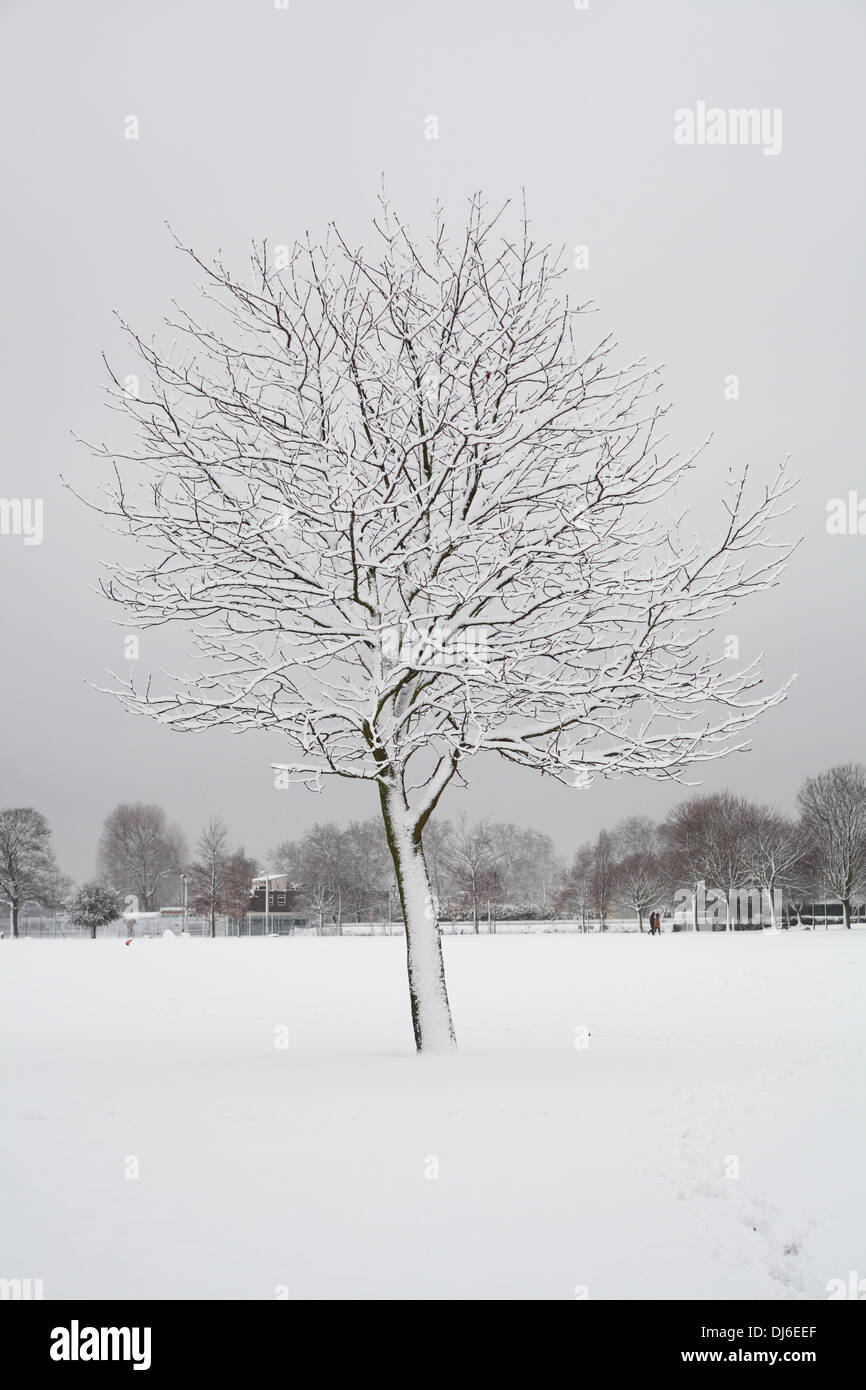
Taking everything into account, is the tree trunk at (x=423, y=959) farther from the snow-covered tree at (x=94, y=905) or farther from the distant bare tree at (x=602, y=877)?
the distant bare tree at (x=602, y=877)

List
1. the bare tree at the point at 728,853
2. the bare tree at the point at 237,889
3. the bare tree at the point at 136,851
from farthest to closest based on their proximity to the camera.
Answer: the bare tree at the point at 136,851 → the bare tree at the point at 237,889 → the bare tree at the point at 728,853

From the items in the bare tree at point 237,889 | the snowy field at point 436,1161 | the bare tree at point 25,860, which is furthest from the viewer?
the bare tree at point 237,889

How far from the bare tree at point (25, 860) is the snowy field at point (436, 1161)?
217ft

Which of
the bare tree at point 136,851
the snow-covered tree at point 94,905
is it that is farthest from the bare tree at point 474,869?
the bare tree at point 136,851

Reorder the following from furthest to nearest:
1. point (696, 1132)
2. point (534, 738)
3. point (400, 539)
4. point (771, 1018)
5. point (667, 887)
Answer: point (667, 887) → point (771, 1018) → point (534, 738) → point (400, 539) → point (696, 1132)

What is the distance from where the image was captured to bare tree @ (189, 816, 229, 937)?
83312 millimetres

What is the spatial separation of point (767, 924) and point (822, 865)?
22.8ft

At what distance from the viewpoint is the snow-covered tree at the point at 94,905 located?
70.8 meters

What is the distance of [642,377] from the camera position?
1277 centimetres

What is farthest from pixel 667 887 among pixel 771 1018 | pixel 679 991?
pixel 771 1018

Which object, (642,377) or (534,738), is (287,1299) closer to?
(534,738)

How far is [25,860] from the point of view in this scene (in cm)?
7956

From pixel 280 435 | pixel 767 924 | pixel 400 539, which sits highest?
pixel 280 435

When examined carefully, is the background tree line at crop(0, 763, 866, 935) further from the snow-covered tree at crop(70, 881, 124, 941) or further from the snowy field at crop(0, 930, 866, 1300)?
the snowy field at crop(0, 930, 866, 1300)
